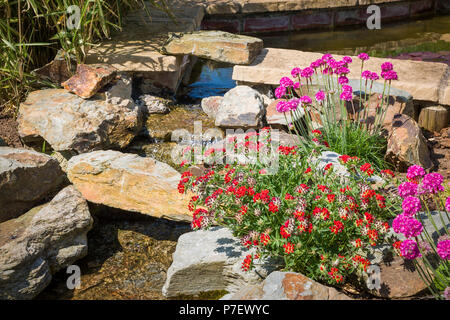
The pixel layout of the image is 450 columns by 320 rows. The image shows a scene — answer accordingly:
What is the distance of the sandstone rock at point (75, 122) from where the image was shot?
15.2 feet

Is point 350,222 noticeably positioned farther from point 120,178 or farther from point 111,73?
point 111,73

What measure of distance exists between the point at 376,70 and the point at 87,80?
2902mm

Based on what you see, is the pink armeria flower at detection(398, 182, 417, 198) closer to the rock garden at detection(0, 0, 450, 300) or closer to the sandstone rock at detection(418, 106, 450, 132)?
the rock garden at detection(0, 0, 450, 300)

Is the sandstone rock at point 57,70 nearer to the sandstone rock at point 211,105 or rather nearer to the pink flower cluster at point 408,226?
the sandstone rock at point 211,105

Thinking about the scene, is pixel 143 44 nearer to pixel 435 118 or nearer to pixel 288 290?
pixel 435 118

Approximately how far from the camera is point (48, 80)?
17.6ft

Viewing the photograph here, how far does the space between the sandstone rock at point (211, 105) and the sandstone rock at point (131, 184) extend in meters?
1.46

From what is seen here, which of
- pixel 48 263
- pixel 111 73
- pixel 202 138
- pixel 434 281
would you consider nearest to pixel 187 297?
pixel 48 263

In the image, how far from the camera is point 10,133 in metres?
4.98

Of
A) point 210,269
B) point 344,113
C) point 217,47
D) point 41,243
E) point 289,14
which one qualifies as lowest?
point 210,269

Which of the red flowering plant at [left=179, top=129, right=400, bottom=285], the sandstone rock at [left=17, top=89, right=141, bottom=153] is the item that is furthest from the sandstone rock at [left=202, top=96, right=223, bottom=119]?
the red flowering plant at [left=179, top=129, right=400, bottom=285]

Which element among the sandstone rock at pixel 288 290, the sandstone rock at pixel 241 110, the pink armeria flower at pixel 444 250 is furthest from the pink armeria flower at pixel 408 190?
the sandstone rock at pixel 241 110


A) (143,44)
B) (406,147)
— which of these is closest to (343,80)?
(406,147)

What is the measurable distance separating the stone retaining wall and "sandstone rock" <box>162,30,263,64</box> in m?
2.45
